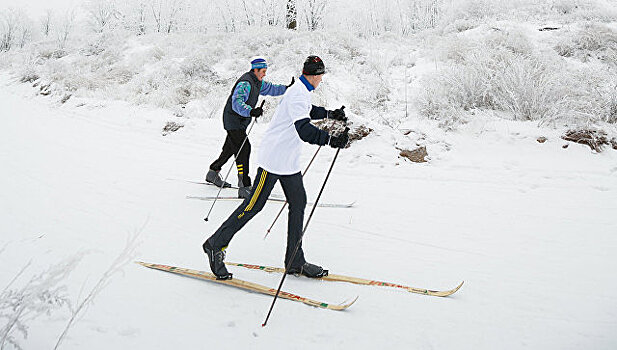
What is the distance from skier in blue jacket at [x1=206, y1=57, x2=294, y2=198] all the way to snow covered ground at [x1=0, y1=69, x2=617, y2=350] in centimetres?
48

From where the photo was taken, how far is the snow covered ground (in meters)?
2.76

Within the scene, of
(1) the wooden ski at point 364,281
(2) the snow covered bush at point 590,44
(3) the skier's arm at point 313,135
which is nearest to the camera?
(3) the skier's arm at point 313,135

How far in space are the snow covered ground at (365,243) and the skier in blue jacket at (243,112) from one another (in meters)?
0.48

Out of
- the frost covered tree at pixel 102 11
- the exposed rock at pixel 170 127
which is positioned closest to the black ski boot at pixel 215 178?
the exposed rock at pixel 170 127

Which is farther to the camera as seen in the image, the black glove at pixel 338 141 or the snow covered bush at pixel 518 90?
the snow covered bush at pixel 518 90

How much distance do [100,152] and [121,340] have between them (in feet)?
19.8

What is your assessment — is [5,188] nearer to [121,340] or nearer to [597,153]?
[121,340]

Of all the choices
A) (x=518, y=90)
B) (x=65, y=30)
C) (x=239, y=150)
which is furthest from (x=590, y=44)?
(x=65, y=30)

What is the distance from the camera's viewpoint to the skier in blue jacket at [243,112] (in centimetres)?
527

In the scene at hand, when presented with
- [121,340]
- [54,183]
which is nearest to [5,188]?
[54,183]

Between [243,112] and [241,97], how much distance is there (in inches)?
8.9

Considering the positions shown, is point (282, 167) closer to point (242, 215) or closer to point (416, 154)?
point (242, 215)

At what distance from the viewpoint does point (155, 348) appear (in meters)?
2.53

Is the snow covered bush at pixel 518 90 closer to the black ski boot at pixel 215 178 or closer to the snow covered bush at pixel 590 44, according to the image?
the snow covered bush at pixel 590 44
